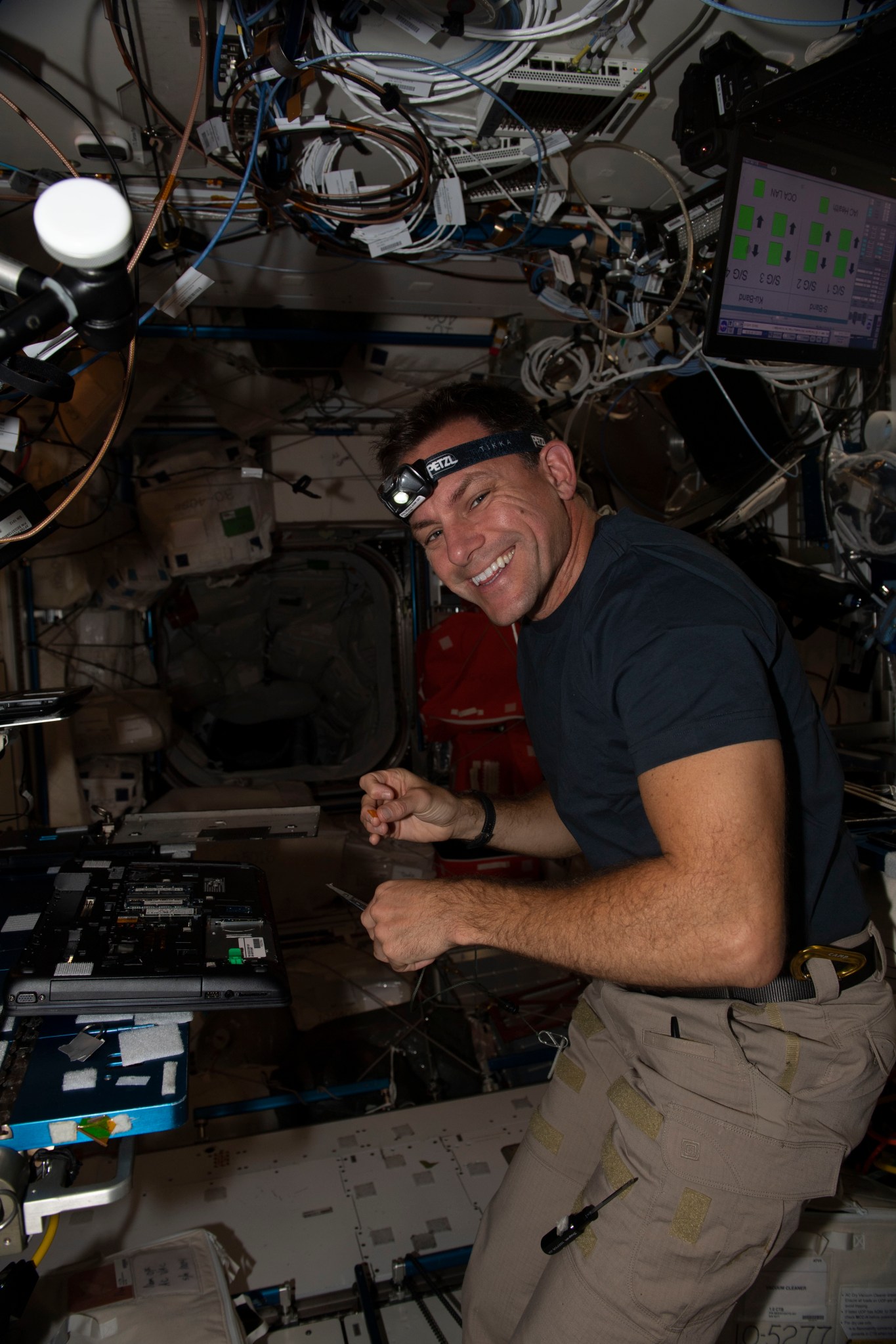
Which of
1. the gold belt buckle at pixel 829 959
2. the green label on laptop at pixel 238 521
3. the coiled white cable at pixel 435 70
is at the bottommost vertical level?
the gold belt buckle at pixel 829 959

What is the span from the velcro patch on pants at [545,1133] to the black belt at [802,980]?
599 millimetres

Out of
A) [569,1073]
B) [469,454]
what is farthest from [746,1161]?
[469,454]

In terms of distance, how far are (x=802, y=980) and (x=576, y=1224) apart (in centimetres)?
67

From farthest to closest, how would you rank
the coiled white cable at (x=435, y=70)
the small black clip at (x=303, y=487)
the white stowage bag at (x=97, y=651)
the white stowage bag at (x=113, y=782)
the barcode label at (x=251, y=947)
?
the small black clip at (x=303, y=487) → the white stowage bag at (x=113, y=782) → the white stowage bag at (x=97, y=651) → the coiled white cable at (x=435, y=70) → the barcode label at (x=251, y=947)

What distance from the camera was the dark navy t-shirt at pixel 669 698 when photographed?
124 cm

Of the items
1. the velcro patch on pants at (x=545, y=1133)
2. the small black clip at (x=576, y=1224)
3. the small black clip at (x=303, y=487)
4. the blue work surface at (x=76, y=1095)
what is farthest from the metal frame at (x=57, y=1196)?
the small black clip at (x=303, y=487)

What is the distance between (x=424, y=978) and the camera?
157 inches

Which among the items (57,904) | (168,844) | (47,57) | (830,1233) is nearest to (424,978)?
(830,1233)

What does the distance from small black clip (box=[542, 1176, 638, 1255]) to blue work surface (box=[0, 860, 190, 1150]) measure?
903 mm

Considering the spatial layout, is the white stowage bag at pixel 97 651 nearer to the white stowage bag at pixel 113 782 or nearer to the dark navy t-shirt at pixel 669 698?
the white stowage bag at pixel 113 782

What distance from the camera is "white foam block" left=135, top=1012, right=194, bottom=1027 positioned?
4.08 feet

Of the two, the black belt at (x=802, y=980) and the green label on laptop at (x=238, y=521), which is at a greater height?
the green label on laptop at (x=238, y=521)

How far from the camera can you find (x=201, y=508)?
14.4ft

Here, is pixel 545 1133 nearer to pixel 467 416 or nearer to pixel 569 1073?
pixel 569 1073
